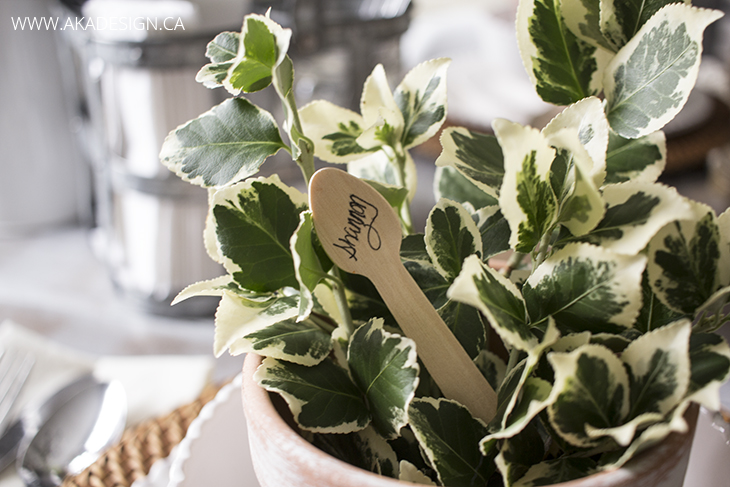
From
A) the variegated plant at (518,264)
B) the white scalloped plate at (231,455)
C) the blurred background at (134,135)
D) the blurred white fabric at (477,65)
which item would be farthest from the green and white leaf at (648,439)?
the blurred white fabric at (477,65)

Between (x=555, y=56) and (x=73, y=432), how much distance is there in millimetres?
341

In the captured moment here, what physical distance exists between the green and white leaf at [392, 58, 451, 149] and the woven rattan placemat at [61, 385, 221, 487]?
180 mm

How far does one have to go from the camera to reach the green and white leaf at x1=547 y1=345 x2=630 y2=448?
0.42 feet

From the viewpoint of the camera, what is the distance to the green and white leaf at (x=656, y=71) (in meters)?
0.14

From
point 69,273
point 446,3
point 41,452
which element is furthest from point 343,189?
point 446,3

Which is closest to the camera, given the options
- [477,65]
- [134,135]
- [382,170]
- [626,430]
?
[626,430]

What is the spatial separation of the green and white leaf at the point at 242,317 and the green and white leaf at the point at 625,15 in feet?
0.37

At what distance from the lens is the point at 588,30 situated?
165 millimetres

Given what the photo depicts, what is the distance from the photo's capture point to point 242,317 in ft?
0.51

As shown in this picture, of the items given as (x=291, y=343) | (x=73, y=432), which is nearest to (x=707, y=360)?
(x=291, y=343)

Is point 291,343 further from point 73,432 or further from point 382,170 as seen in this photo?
Result: point 73,432

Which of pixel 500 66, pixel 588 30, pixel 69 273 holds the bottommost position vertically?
pixel 69 273

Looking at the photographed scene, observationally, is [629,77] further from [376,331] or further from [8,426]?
[8,426]

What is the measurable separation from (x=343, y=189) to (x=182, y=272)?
44 cm
